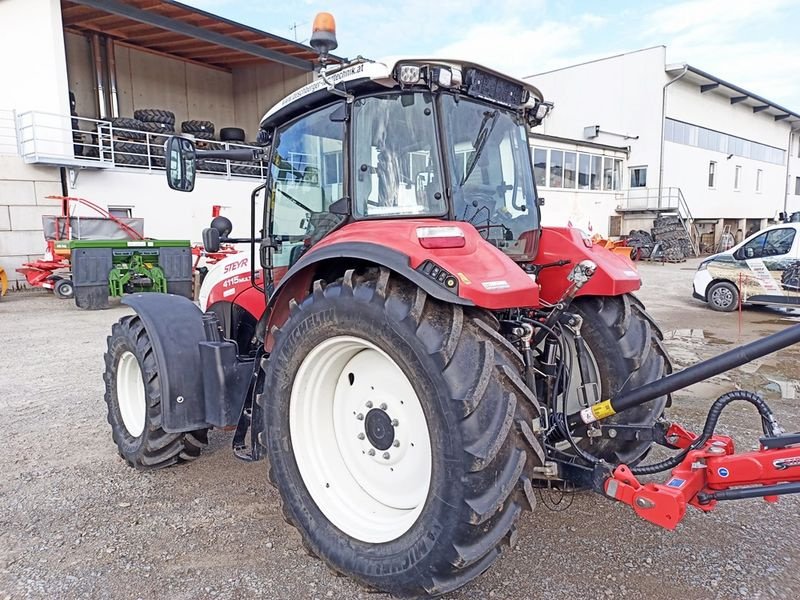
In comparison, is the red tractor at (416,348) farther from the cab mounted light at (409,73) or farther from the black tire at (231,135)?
the black tire at (231,135)

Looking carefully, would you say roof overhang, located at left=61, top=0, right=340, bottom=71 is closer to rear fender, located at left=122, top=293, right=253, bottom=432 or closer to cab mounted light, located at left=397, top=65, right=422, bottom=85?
rear fender, located at left=122, top=293, right=253, bottom=432

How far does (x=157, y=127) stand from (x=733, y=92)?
30.2 metres

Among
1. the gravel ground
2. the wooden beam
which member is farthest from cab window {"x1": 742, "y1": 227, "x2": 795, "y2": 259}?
the wooden beam

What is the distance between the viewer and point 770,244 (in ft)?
32.2

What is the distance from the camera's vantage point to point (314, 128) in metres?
2.80

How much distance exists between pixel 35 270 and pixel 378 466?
11991 millimetres

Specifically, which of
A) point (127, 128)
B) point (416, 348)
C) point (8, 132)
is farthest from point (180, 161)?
point (127, 128)

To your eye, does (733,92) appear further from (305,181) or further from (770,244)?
(305,181)

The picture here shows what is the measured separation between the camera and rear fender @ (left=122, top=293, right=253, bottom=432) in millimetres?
3041

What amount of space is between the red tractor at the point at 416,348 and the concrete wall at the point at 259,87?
1857 centimetres

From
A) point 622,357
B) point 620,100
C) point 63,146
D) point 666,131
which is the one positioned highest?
point 620,100

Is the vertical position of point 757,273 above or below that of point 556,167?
below

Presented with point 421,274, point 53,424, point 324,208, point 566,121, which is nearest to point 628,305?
point 421,274

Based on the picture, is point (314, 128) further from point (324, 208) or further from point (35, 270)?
point (35, 270)
